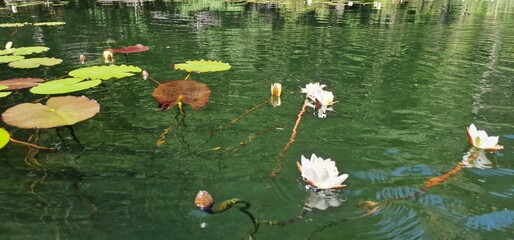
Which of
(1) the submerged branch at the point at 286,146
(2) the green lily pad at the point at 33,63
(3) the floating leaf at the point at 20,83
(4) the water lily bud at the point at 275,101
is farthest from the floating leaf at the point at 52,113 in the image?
(2) the green lily pad at the point at 33,63

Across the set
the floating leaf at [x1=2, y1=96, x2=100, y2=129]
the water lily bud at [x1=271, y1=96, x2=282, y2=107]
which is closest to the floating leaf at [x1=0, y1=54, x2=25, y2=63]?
the floating leaf at [x1=2, y1=96, x2=100, y2=129]

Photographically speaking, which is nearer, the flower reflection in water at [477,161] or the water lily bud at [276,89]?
the flower reflection in water at [477,161]

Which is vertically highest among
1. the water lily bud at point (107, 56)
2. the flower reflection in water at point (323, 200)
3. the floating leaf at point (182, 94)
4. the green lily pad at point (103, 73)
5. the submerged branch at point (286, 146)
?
the water lily bud at point (107, 56)

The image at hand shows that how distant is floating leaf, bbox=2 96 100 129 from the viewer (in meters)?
2.66

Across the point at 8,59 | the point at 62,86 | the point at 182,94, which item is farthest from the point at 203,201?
the point at 8,59

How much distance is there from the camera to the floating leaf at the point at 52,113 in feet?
8.74

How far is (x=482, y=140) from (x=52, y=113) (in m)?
3.06

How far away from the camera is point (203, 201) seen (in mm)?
1939

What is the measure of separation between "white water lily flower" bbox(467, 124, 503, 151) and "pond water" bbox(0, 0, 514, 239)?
0.05m

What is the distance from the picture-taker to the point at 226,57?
575cm

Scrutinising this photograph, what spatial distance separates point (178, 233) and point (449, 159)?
182 cm

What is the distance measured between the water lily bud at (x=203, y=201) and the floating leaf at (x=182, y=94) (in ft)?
4.87

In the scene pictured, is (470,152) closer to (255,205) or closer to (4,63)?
(255,205)

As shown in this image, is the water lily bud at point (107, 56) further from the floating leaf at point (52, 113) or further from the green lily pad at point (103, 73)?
the floating leaf at point (52, 113)
